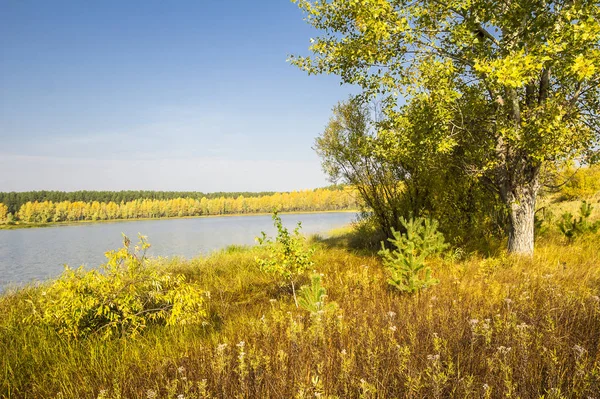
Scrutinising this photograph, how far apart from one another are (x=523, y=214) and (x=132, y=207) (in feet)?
400

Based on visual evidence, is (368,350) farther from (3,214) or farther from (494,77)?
(3,214)

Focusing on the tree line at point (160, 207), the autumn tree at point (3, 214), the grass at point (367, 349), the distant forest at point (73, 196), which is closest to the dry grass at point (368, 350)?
the grass at point (367, 349)

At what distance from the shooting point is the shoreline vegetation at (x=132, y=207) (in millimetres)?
98125

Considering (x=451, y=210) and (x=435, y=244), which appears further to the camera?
(x=451, y=210)

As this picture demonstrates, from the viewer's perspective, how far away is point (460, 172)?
11586 mm

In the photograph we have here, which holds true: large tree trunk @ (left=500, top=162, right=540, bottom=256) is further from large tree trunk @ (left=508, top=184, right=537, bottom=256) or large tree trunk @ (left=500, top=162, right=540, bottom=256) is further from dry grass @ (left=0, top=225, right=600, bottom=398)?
dry grass @ (left=0, top=225, right=600, bottom=398)

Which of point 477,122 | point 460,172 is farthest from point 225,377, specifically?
point 460,172

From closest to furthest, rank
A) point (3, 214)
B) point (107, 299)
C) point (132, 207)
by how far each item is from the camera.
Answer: point (107, 299)
point (3, 214)
point (132, 207)

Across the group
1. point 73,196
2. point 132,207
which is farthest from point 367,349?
point 73,196

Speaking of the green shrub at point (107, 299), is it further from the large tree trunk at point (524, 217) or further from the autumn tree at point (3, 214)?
the autumn tree at point (3, 214)

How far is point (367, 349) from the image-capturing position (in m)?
3.25

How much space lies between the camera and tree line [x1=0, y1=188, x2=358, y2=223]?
9994 centimetres

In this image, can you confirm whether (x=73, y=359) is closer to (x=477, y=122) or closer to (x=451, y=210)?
(x=477, y=122)

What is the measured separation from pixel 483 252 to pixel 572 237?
9.86 feet
